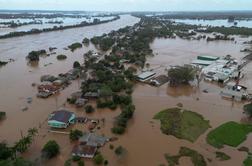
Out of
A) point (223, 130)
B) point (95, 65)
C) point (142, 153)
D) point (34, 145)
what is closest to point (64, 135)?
point (34, 145)

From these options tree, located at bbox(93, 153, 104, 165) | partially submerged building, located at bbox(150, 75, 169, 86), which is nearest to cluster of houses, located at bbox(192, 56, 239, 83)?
partially submerged building, located at bbox(150, 75, 169, 86)

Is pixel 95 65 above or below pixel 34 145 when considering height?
above

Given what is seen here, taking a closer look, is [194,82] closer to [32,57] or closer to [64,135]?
[64,135]

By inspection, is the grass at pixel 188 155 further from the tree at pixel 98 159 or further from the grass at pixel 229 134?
the tree at pixel 98 159

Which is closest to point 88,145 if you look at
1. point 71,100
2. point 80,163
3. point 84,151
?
point 84,151

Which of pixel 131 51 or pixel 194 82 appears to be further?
pixel 131 51

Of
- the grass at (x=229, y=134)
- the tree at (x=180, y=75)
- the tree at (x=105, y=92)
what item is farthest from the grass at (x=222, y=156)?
the tree at (x=180, y=75)

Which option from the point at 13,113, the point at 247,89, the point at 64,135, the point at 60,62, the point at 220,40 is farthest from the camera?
the point at 220,40

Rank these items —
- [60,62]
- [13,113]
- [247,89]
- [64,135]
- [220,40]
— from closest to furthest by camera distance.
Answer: [64,135] → [13,113] → [247,89] → [60,62] → [220,40]
